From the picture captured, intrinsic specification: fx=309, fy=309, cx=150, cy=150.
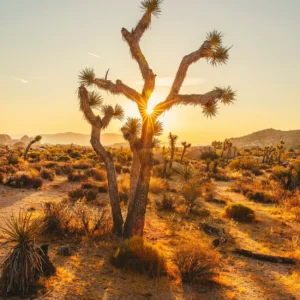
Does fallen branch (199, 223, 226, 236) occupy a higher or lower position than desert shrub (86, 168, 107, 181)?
lower

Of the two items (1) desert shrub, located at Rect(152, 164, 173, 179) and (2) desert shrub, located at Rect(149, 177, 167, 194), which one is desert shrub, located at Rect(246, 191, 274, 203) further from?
(1) desert shrub, located at Rect(152, 164, 173, 179)

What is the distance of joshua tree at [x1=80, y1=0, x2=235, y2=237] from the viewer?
8.50 m

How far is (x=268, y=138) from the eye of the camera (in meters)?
128

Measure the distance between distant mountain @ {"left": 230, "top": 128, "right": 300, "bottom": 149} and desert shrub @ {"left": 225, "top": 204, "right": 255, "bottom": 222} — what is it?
323 feet

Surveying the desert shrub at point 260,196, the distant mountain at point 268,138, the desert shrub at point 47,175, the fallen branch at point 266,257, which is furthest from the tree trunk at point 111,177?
the distant mountain at point 268,138

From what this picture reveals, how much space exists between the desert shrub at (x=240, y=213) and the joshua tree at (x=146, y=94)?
4859mm

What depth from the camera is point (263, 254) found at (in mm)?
8156

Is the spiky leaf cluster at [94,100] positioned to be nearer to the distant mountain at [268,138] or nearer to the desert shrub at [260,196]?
the desert shrub at [260,196]

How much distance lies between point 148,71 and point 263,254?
588 centimetres

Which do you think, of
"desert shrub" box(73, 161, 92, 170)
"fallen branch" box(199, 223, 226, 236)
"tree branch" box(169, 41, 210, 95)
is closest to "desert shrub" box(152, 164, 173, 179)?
"desert shrub" box(73, 161, 92, 170)

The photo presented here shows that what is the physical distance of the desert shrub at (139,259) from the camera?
662 centimetres

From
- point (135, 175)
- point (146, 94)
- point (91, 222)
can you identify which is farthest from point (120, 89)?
point (91, 222)

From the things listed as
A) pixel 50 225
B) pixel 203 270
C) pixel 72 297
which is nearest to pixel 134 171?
pixel 50 225

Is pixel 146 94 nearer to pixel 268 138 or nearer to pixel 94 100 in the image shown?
pixel 94 100
